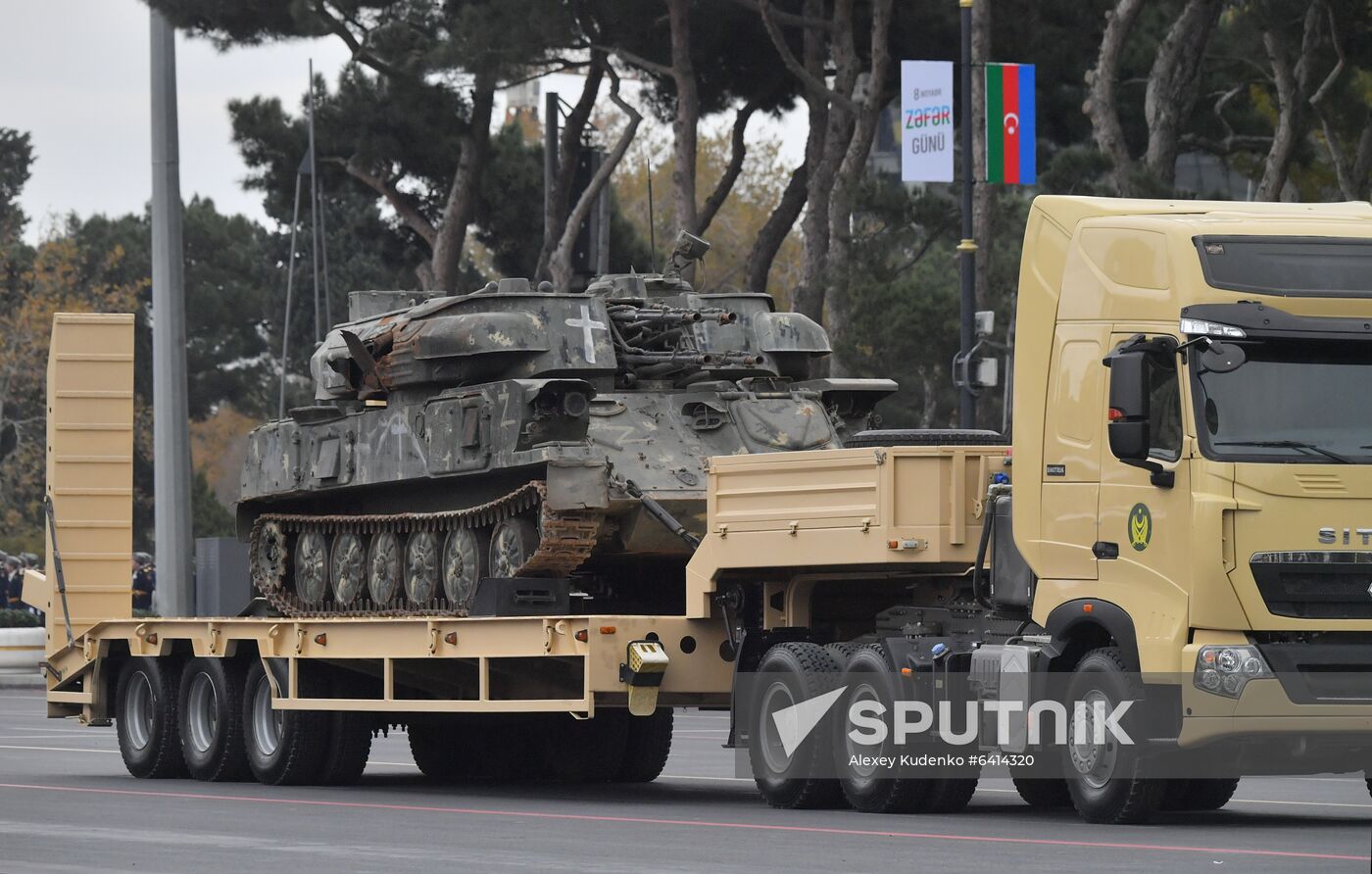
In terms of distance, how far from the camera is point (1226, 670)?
1268 cm

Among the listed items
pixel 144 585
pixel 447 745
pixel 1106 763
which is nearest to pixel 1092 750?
pixel 1106 763

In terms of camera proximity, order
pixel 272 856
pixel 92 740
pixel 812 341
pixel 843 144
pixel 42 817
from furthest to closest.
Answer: pixel 843 144 < pixel 92 740 < pixel 812 341 < pixel 42 817 < pixel 272 856

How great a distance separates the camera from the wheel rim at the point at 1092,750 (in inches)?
519

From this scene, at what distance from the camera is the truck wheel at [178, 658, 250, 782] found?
63.9 feet

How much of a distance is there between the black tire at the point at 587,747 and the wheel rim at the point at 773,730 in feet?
11.9

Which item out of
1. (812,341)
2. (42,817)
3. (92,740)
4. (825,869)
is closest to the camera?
(825,869)

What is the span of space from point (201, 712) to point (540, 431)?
12.2 feet

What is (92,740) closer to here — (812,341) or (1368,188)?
(812,341)

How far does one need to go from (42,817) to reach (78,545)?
20.4 feet

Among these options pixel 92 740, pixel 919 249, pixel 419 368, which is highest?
pixel 919 249

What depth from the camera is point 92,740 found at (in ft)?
85.2

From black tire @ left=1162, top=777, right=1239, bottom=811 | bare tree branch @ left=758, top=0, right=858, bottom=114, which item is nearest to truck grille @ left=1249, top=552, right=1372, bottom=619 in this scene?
black tire @ left=1162, top=777, right=1239, bottom=811

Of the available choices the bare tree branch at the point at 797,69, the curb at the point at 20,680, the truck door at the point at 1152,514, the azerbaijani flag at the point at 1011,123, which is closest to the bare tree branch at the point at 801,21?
the bare tree branch at the point at 797,69

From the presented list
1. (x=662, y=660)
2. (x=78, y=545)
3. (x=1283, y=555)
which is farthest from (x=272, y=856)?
(x=78, y=545)
